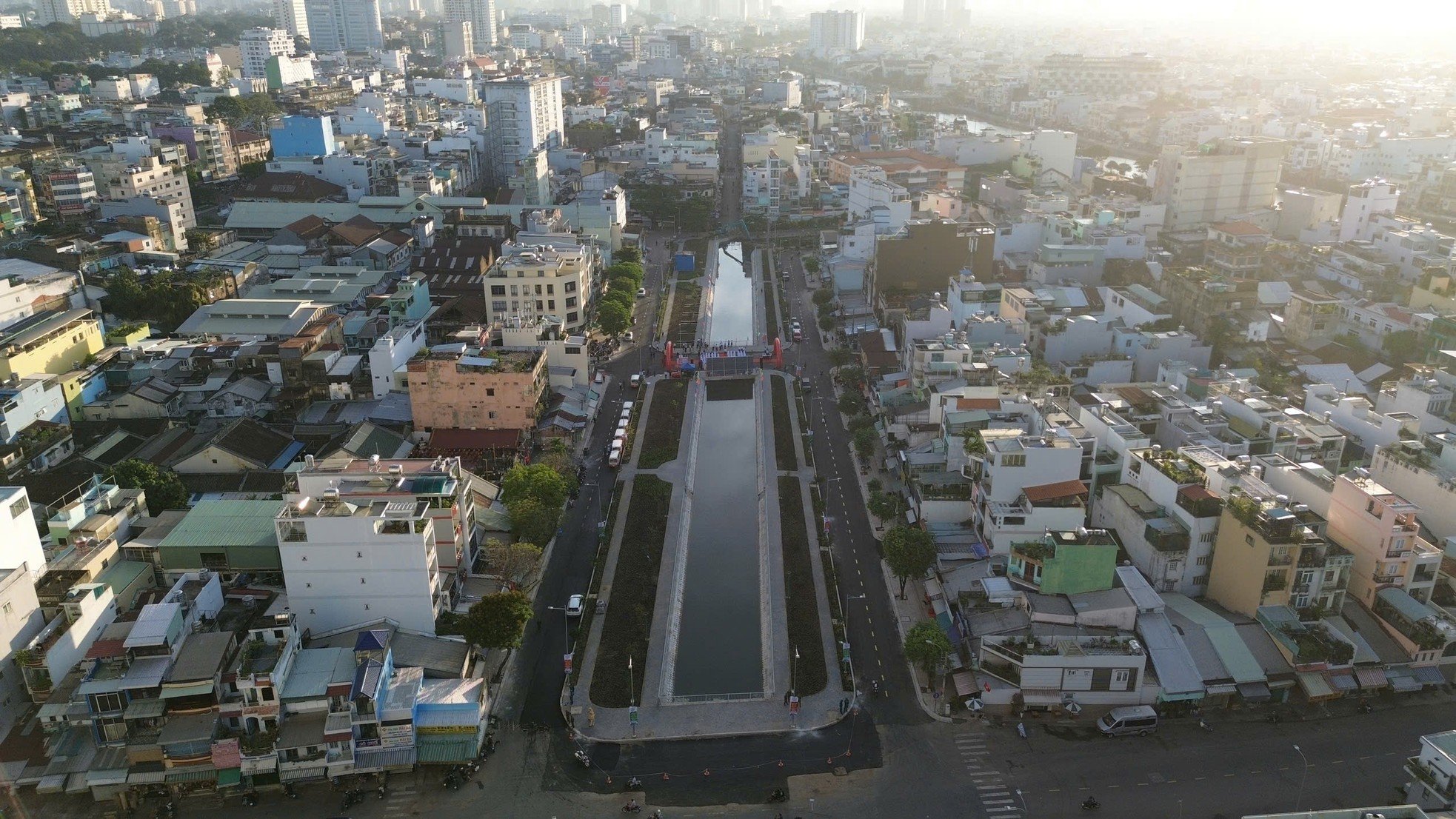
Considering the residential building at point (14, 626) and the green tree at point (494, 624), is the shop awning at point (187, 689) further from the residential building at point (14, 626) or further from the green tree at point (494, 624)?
the green tree at point (494, 624)

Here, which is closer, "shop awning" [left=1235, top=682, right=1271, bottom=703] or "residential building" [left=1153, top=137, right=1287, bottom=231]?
"shop awning" [left=1235, top=682, right=1271, bottom=703]

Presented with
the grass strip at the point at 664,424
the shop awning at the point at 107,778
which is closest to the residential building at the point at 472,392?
the grass strip at the point at 664,424

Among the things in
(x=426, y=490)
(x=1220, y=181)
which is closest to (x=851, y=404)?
(x=426, y=490)

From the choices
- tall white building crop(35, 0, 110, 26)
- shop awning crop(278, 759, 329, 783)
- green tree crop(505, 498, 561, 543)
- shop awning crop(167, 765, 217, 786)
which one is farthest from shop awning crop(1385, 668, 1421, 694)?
tall white building crop(35, 0, 110, 26)

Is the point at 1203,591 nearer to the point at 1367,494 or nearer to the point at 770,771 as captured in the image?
A: the point at 1367,494

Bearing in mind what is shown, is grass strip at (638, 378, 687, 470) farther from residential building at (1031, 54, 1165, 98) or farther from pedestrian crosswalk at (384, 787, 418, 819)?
residential building at (1031, 54, 1165, 98)

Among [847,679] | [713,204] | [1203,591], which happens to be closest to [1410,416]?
[1203,591]

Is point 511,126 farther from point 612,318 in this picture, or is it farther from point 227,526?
point 227,526
